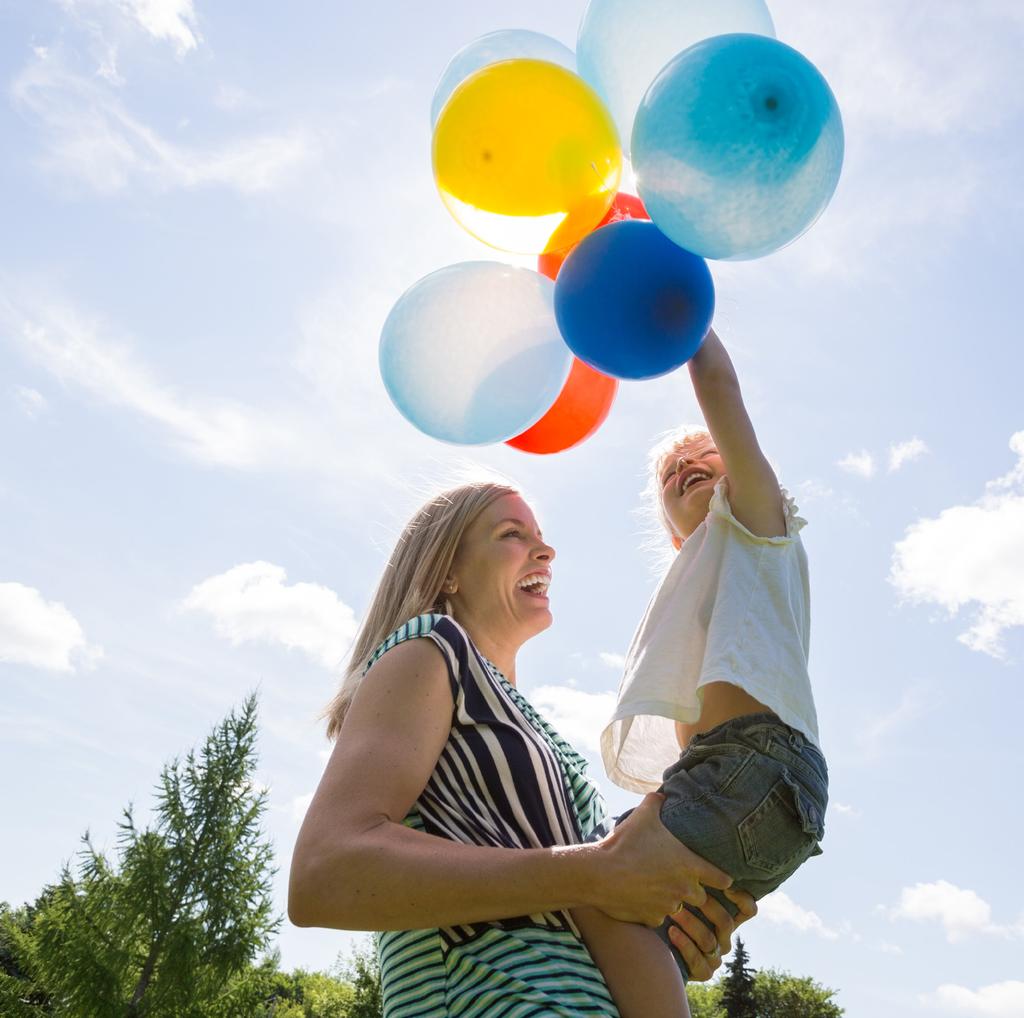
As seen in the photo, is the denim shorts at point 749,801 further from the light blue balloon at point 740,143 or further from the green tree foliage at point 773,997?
the green tree foliage at point 773,997

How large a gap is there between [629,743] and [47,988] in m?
13.8

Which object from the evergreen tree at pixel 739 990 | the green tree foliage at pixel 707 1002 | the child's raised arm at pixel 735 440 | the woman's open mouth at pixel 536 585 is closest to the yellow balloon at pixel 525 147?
the child's raised arm at pixel 735 440

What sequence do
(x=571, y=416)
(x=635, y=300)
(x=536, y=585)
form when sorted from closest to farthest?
(x=635, y=300), (x=536, y=585), (x=571, y=416)

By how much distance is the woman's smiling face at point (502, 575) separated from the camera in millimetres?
2842

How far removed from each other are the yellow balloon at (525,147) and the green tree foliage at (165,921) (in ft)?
44.2

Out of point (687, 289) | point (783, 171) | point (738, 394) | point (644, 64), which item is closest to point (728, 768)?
point (738, 394)

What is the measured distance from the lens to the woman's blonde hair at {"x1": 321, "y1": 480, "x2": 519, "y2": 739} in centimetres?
275

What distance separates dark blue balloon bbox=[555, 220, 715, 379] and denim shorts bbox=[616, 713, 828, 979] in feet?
3.24

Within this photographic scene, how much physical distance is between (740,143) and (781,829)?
1618 mm

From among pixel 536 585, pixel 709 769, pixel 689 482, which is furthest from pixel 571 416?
pixel 709 769

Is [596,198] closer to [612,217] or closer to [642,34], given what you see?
[612,217]

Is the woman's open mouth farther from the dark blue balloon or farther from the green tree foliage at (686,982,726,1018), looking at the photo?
Result: the green tree foliage at (686,982,726,1018)

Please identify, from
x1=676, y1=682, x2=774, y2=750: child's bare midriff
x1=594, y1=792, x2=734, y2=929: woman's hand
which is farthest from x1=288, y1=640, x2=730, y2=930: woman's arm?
x1=676, y1=682, x2=774, y2=750: child's bare midriff

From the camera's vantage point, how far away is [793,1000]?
118 ft
